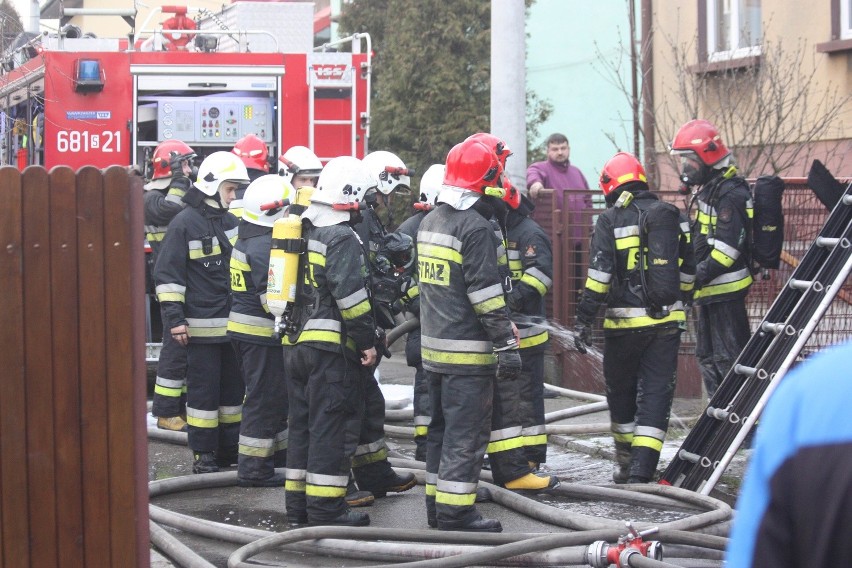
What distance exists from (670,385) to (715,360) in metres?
0.78

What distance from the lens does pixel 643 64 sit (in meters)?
13.8

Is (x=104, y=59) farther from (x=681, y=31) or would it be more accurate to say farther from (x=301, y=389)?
(x=681, y=31)

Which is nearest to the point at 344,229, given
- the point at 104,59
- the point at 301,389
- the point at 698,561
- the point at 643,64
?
the point at 301,389

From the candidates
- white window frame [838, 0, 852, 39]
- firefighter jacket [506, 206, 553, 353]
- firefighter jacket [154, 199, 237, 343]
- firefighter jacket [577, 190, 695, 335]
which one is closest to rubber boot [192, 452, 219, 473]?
firefighter jacket [154, 199, 237, 343]

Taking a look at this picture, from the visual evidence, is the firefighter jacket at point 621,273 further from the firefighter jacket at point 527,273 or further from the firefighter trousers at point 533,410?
the firefighter trousers at point 533,410

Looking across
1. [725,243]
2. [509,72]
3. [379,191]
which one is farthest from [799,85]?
[379,191]

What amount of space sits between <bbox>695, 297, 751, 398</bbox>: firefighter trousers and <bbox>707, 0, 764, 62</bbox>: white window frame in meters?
5.45

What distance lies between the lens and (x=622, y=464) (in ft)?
23.3

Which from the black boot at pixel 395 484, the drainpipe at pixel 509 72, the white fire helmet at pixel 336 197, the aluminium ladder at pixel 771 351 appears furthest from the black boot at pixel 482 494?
the drainpipe at pixel 509 72

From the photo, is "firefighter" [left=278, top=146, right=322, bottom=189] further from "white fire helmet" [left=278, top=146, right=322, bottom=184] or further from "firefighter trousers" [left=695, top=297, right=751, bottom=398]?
"firefighter trousers" [left=695, top=297, right=751, bottom=398]

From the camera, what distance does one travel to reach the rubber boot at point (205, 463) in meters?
7.46

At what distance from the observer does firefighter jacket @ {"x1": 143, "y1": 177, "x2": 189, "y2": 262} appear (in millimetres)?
8523

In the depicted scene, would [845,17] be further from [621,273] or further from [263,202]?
[263,202]

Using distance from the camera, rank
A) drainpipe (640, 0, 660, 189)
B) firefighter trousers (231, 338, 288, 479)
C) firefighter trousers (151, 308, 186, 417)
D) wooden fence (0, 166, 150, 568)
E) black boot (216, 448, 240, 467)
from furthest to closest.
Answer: drainpipe (640, 0, 660, 189), firefighter trousers (151, 308, 186, 417), black boot (216, 448, 240, 467), firefighter trousers (231, 338, 288, 479), wooden fence (0, 166, 150, 568)
